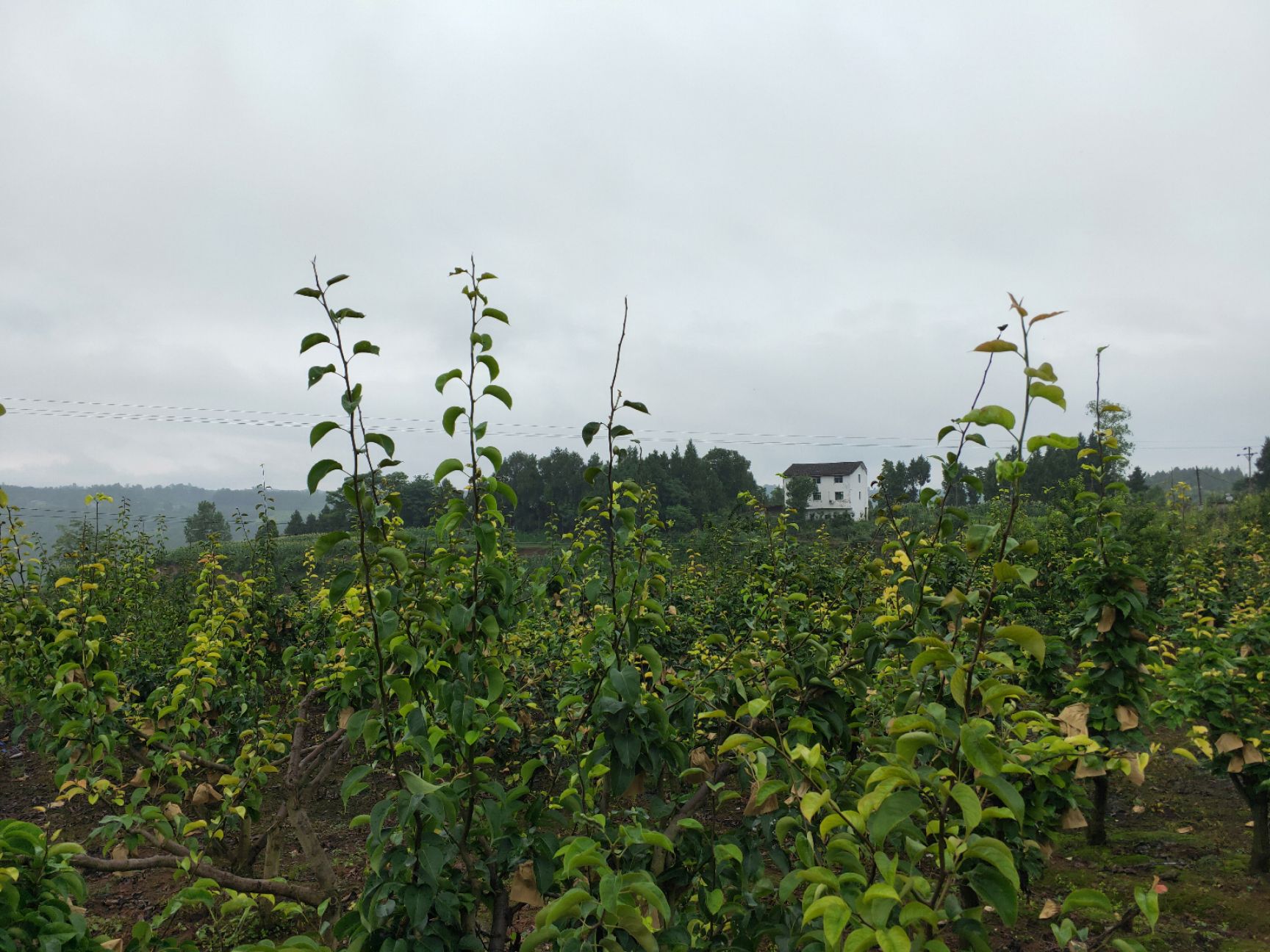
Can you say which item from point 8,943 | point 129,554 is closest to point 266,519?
point 129,554

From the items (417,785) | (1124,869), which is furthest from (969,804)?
(1124,869)

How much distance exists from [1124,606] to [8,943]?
20.5 feet

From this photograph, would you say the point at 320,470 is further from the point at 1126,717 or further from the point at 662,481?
the point at 662,481

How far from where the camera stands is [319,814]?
747 centimetres

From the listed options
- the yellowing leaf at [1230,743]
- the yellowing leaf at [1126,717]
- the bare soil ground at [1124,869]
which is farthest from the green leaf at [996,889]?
the yellowing leaf at [1230,743]

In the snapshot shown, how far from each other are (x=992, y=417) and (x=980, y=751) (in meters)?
0.73

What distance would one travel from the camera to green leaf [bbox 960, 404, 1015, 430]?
1.65 metres

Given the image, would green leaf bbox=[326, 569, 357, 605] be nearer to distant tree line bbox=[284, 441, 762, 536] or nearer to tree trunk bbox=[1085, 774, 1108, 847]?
tree trunk bbox=[1085, 774, 1108, 847]

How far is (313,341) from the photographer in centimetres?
222

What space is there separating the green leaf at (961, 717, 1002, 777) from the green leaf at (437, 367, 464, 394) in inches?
70.3

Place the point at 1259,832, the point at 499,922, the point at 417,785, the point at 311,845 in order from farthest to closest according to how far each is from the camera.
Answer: the point at 1259,832
the point at 311,845
the point at 499,922
the point at 417,785

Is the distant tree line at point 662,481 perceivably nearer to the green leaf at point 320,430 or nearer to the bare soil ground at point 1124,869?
the bare soil ground at point 1124,869

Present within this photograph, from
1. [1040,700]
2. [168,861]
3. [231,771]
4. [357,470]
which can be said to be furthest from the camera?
[1040,700]

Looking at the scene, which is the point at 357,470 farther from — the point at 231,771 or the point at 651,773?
the point at 231,771
